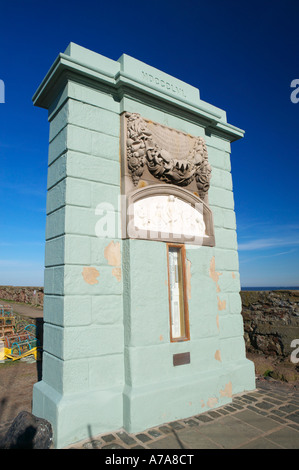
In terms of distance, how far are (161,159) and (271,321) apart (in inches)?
185

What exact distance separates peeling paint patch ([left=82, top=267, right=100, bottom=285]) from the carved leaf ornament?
4.79 feet

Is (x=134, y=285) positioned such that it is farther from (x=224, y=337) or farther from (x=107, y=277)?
(x=224, y=337)

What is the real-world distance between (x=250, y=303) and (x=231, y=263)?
7.47 feet

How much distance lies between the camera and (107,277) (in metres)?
4.09

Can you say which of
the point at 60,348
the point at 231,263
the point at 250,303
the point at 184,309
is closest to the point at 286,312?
the point at 250,303

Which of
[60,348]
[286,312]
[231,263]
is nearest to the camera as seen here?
[60,348]

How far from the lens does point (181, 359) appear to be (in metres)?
4.36

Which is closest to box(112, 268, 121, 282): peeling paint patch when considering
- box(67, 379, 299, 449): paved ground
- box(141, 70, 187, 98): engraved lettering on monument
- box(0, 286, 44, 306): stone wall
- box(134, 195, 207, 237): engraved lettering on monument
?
box(134, 195, 207, 237): engraved lettering on monument

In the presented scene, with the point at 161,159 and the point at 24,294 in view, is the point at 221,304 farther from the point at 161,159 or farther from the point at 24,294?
the point at 24,294

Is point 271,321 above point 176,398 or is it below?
above

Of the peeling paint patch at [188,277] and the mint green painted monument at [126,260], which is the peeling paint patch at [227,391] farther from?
the peeling paint patch at [188,277]

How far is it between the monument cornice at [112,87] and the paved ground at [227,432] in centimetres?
479

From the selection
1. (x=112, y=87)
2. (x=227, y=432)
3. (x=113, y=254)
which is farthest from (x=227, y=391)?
(x=112, y=87)

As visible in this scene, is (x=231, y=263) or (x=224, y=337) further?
(x=231, y=263)
